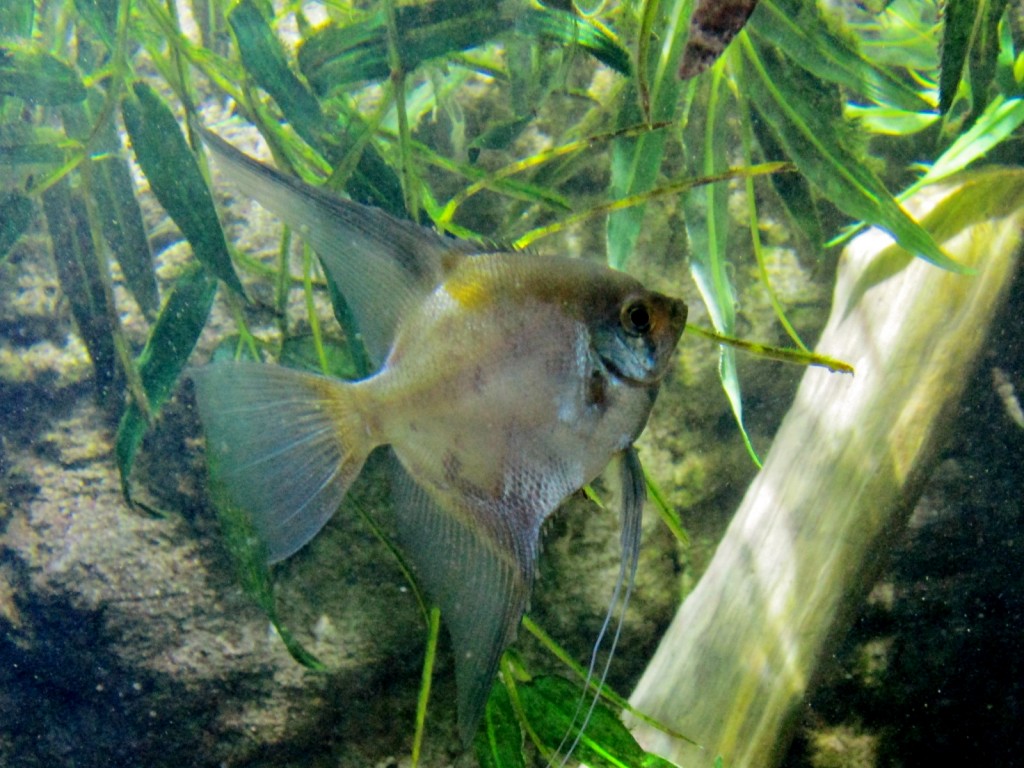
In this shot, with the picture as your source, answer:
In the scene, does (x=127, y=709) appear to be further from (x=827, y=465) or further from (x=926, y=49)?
(x=926, y=49)

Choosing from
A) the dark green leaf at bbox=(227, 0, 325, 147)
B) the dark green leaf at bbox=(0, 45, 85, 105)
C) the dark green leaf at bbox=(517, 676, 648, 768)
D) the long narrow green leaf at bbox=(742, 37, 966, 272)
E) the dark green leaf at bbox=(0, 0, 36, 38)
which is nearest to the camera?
the dark green leaf at bbox=(517, 676, 648, 768)

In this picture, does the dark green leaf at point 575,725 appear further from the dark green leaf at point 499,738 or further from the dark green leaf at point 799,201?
the dark green leaf at point 799,201

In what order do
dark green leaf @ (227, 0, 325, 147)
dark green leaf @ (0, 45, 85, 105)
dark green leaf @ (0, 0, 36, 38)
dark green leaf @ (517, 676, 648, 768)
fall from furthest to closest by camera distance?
dark green leaf @ (0, 0, 36, 38)
dark green leaf @ (0, 45, 85, 105)
dark green leaf @ (227, 0, 325, 147)
dark green leaf @ (517, 676, 648, 768)

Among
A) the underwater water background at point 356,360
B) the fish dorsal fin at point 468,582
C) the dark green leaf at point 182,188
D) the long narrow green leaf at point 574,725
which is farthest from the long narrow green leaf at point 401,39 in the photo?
the long narrow green leaf at point 574,725

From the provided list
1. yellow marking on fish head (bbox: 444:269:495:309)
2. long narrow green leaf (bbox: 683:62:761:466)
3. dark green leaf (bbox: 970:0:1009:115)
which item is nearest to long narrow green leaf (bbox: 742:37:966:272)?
long narrow green leaf (bbox: 683:62:761:466)

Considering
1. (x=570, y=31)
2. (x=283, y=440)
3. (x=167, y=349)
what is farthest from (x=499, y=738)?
(x=570, y=31)

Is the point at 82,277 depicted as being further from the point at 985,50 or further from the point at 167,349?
the point at 985,50

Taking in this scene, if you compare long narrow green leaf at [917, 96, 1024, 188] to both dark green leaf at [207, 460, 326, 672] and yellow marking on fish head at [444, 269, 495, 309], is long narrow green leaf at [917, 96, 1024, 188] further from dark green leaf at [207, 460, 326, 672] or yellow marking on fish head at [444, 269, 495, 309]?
dark green leaf at [207, 460, 326, 672]
